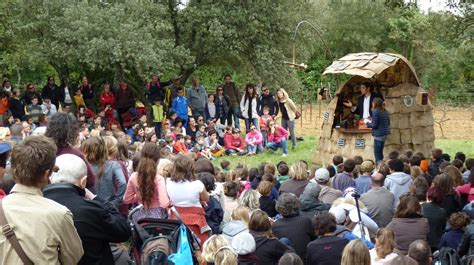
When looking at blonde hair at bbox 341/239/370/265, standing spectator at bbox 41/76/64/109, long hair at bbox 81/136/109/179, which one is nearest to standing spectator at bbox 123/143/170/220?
long hair at bbox 81/136/109/179

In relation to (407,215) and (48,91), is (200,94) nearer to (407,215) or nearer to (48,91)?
(48,91)

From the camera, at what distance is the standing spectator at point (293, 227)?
647cm

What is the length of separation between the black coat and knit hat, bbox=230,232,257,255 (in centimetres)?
157

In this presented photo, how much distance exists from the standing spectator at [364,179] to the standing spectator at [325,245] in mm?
2714

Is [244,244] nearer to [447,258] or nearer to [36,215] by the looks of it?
[447,258]

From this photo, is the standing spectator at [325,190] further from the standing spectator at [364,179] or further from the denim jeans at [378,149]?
the denim jeans at [378,149]

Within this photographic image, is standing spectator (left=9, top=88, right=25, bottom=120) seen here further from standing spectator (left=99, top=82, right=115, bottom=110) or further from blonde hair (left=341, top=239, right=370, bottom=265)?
blonde hair (left=341, top=239, right=370, bottom=265)

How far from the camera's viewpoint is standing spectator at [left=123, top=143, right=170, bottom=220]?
5.81 m

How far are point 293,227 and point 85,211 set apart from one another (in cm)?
284

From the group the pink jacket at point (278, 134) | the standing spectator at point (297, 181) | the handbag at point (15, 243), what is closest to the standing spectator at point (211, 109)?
the pink jacket at point (278, 134)

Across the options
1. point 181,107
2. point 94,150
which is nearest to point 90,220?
point 94,150

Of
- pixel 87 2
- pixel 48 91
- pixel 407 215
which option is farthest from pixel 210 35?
pixel 407 215

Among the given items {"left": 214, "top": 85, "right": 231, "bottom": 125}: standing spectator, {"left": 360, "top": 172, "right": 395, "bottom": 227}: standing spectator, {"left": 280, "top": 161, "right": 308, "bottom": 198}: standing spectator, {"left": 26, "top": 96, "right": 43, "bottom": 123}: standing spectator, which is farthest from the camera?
{"left": 214, "top": 85, "right": 231, "bottom": 125}: standing spectator

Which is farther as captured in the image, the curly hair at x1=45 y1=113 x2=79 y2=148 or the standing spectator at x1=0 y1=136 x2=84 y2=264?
the curly hair at x1=45 y1=113 x2=79 y2=148
